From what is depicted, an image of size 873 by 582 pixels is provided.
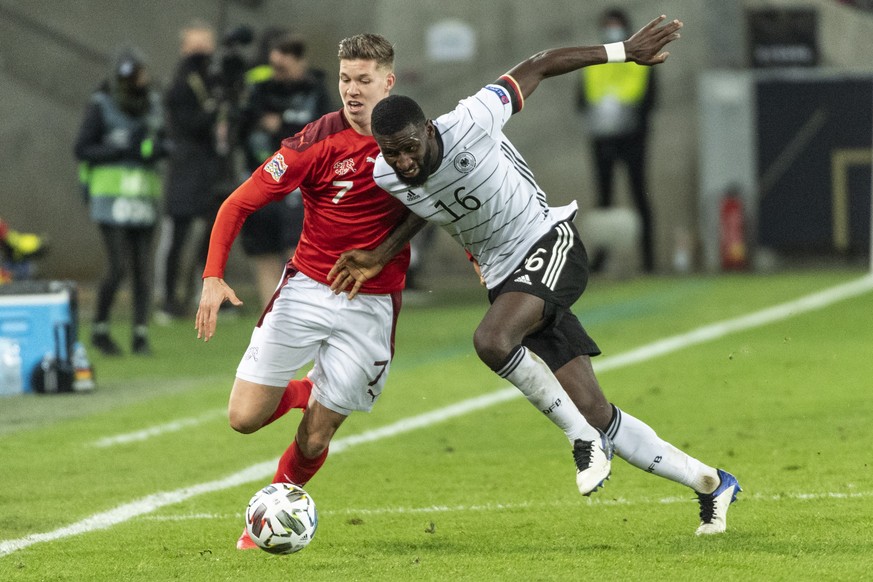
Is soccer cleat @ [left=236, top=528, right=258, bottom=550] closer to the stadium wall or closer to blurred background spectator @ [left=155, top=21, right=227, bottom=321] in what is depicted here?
blurred background spectator @ [left=155, top=21, right=227, bottom=321]

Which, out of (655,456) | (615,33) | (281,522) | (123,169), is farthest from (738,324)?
(281,522)

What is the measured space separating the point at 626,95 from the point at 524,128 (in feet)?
4.74

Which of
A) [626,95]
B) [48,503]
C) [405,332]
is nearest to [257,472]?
[48,503]

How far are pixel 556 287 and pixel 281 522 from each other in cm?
134

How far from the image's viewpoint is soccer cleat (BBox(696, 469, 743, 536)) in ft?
20.3

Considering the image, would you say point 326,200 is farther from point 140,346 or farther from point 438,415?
point 140,346

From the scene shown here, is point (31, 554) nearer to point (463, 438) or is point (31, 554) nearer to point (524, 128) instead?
point (463, 438)

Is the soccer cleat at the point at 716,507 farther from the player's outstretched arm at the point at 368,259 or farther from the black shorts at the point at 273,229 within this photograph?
the black shorts at the point at 273,229

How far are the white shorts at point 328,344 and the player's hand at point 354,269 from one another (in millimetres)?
96

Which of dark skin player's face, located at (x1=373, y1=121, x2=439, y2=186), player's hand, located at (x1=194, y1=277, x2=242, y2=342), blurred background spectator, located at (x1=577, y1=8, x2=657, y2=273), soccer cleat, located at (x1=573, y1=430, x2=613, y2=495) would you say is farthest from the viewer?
blurred background spectator, located at (x1=577, y1=8, x2=657, y2=273)

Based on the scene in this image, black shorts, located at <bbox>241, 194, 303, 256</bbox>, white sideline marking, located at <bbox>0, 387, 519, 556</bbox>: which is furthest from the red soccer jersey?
black shorts, located at <bbox>241, 194, 303, 256</bbox>

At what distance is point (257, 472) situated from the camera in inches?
316

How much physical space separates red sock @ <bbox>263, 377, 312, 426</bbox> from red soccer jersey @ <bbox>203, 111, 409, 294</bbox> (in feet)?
1.55

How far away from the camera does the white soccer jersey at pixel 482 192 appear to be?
20.2 feet
